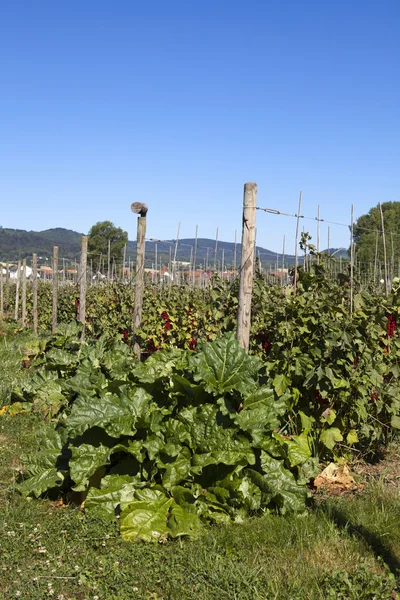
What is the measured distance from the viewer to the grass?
315 centimetres

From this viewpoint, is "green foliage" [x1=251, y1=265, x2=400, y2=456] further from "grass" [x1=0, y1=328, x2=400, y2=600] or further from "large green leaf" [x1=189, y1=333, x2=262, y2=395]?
"grass" [x1=0, y1=328, x2=400, y2=600]

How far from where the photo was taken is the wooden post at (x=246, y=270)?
526cm

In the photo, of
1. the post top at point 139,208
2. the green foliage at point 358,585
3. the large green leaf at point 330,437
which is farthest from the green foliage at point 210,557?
the post top at point 139,208

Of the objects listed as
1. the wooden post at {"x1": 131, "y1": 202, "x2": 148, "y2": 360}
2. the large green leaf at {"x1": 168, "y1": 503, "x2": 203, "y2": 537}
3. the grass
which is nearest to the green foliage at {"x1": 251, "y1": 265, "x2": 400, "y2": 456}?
the grass

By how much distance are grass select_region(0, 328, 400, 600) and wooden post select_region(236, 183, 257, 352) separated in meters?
1.58

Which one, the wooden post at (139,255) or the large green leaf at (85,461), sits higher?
the wooden post at (139,255)

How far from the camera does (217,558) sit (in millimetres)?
3430

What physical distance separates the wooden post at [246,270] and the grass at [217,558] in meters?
1.58

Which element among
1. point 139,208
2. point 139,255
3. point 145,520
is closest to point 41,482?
point 145,520

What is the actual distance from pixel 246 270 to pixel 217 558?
252 cm

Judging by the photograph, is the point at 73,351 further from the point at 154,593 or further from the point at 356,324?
the point at 154,593

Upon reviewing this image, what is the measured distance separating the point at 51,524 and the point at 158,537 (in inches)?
28.6

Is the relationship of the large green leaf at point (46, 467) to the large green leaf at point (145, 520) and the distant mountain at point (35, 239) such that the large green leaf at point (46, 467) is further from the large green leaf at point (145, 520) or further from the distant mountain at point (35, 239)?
the distant mountain at point (35, 239)

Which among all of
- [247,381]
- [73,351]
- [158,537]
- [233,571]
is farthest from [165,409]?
[73,351]
